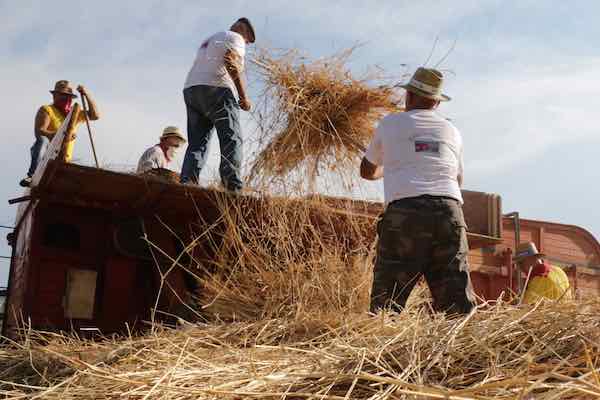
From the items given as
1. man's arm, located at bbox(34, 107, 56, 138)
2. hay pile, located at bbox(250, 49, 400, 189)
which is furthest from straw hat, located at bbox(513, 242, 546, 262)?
man's arm, located at bbox(34, 107, 56, 138)

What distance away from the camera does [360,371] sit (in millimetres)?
1546

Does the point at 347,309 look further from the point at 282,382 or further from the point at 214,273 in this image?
the point at 282,382

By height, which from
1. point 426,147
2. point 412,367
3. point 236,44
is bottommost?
point 412,367

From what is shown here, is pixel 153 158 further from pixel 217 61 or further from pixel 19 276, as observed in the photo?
pixel 19 276

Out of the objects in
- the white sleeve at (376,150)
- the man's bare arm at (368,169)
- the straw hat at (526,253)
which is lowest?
the straw hat at (526,253)

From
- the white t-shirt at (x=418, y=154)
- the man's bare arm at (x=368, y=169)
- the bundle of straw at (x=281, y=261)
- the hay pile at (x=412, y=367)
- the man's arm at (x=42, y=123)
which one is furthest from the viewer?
the man's arm at (x=42, y=123)

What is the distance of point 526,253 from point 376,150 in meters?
3.05

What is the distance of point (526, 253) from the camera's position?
598cm

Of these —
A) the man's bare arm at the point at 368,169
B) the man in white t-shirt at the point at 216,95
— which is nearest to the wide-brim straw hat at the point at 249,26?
the man in white t-shirt at the point at 216,95

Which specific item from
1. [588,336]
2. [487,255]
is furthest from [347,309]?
[487,255]

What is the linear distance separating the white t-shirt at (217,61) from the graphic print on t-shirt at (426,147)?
172cm

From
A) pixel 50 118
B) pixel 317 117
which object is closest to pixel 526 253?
pixel 317 117

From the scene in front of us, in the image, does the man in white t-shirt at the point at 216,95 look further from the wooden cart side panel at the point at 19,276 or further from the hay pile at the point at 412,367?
the hay pile at the point at 412,367

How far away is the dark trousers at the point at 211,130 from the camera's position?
13.7ft
